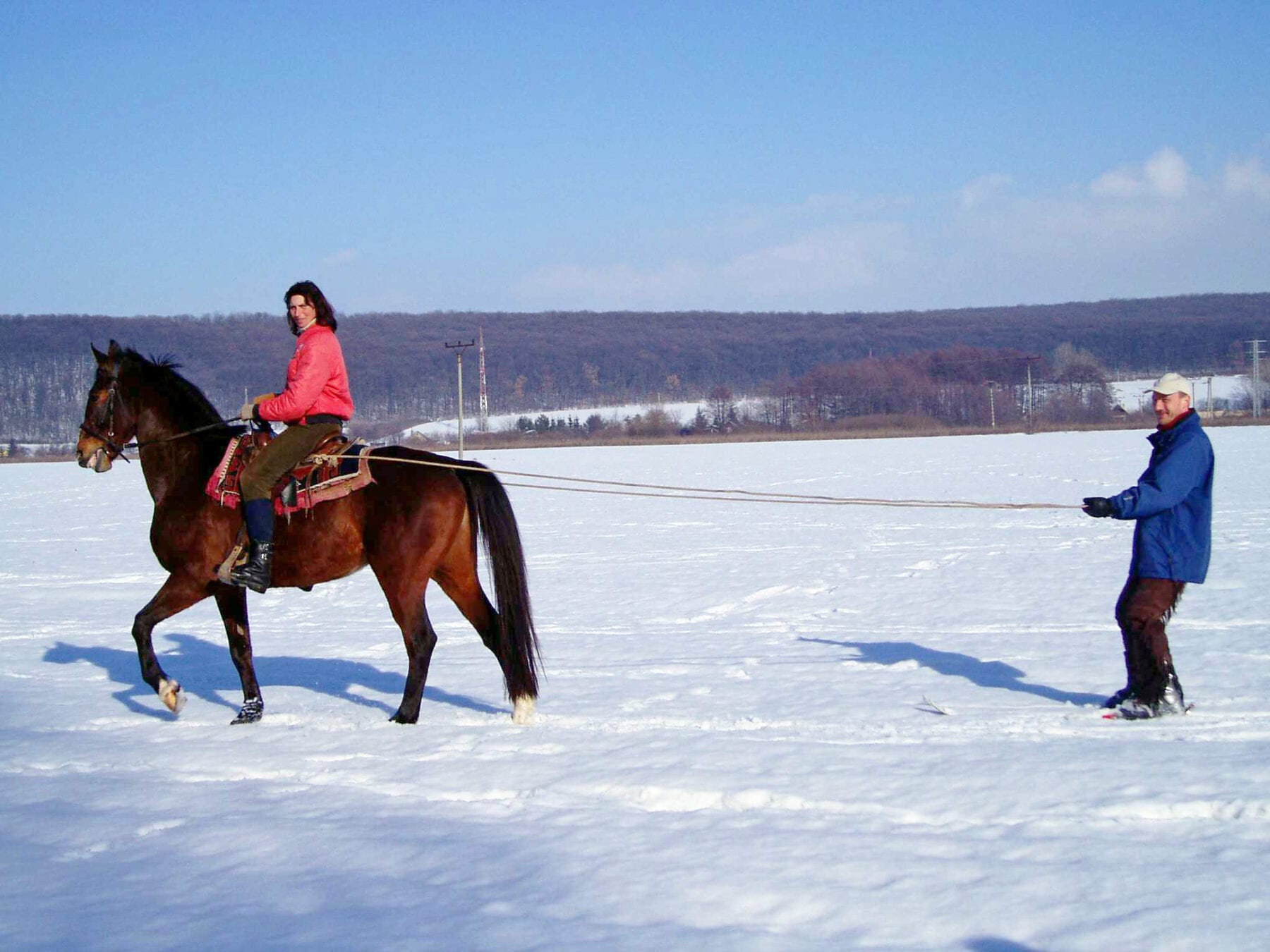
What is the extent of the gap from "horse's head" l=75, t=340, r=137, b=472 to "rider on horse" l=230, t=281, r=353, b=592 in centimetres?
86

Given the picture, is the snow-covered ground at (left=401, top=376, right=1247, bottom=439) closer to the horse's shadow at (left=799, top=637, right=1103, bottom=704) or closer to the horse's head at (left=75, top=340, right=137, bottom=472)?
the horse's shadow at (left=799, top=637, right=1103, bottom=704)

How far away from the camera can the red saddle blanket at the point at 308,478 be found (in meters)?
5.98

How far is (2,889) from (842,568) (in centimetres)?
983

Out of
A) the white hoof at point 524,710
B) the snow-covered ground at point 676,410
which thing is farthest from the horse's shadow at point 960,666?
the snow-covered ground at point 676,410

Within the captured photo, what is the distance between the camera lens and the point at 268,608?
11047mm

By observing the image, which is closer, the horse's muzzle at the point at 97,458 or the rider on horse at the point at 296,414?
the rider on horse at the point at 296,414

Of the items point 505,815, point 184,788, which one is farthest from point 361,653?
point 505,815

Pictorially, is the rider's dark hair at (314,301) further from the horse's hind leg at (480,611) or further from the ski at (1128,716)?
the ski at (1128,716)

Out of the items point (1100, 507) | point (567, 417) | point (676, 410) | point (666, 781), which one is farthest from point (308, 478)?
point (676, 410)

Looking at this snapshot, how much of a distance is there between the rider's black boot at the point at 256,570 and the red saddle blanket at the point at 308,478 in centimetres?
22

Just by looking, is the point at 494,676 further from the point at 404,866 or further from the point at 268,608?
the point at 268,608

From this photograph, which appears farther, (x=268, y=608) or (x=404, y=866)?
(x=268, y=608)

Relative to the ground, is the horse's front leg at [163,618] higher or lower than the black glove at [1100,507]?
lower

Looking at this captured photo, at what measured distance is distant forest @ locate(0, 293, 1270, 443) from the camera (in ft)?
339
